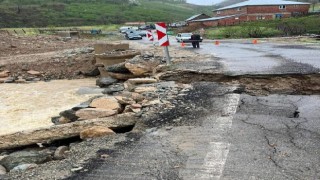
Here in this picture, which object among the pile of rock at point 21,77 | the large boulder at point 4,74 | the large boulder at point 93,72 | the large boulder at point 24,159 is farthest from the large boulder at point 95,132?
the large boulder at point 4,74

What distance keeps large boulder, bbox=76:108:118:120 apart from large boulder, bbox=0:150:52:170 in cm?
141

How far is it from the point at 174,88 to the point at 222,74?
1.70 m

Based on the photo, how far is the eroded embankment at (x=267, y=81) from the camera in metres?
8.23

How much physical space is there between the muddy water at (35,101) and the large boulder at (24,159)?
13.9 ft

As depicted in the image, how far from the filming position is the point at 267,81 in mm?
8984

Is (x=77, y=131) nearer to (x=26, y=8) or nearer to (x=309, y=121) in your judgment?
(x=309, y=121)

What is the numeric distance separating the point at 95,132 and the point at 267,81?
15.8 ft

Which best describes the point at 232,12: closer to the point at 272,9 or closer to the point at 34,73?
the point at 272,9

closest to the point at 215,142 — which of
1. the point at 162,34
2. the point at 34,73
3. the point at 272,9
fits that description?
the point at 162,34

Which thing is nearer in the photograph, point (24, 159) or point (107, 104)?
point (24, 159)

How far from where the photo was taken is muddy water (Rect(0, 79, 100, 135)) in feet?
36.2

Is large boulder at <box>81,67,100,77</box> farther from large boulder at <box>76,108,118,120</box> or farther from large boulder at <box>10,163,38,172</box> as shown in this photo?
large boulder at <box>10,163,38,172</box>

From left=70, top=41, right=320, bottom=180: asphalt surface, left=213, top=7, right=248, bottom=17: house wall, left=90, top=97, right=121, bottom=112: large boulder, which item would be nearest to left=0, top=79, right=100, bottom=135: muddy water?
left=90, top=97, right=121, bottom=112: large boulder

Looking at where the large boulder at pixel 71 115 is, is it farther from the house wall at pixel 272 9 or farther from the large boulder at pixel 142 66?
the house wall at pixel 272 9
